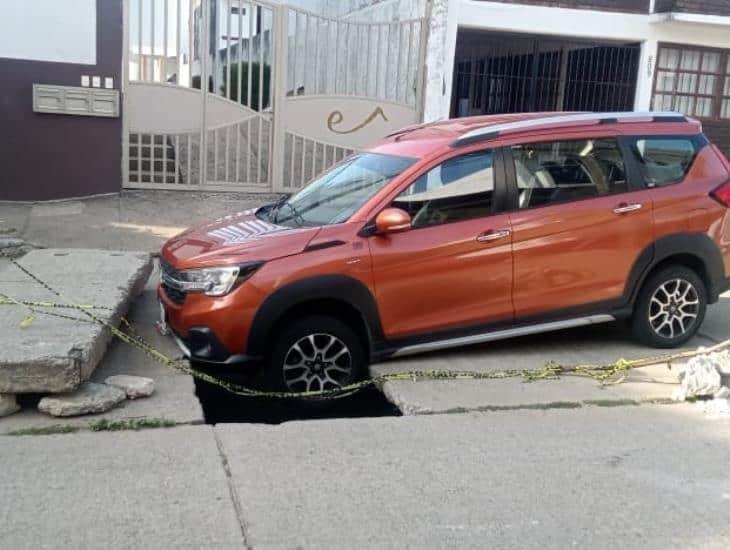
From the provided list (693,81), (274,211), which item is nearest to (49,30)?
(274,211)

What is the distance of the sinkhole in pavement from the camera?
5457mm

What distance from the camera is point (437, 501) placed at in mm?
3982

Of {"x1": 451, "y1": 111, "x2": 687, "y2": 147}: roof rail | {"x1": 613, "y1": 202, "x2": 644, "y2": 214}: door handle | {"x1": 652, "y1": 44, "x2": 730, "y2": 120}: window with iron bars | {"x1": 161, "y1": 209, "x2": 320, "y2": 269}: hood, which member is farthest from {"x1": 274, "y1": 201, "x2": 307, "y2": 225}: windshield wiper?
{"x1": 652, "y1": 44, "x2": 730, "y2": 120}: window with iron bars

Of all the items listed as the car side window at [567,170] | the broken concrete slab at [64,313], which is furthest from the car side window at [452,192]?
the broken concrete slab at [64,313]

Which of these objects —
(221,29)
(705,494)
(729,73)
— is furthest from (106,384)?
(729,73)

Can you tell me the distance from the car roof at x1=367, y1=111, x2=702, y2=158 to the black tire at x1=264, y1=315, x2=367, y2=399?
1507mm

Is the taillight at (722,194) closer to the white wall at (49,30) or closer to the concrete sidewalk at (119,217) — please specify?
the concrete sidewalk at (119,217)

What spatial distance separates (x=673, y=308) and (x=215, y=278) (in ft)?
12.3

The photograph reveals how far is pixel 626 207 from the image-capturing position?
6.29 meters

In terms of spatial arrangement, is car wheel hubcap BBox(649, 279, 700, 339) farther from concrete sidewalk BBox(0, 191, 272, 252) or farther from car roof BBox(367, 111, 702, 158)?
concrete sidewalk BBox(0, 191, 272, 252)

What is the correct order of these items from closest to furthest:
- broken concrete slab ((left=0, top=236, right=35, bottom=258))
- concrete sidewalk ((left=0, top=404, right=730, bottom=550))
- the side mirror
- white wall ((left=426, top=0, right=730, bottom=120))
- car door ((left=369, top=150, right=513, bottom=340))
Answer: concrete sidewalk ((left=0, top=404, right=730, bottom=550)), the side mirror, car door ((left=369, top=150, right=513, bottom=340)), broken concrete slab ((left=0, top=236, right=35, bottom=258)), white wall ((left=426, top=0, right=730, bottom=120))

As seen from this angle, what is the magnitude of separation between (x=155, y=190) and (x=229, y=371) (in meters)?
7.21

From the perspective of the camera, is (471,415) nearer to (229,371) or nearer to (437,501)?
(437,501)

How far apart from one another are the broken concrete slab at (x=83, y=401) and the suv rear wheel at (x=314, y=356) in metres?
1.02
